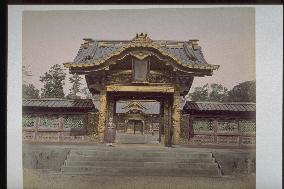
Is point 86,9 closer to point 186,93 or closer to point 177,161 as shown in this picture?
point 186,93

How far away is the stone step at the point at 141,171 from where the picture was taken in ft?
12.5

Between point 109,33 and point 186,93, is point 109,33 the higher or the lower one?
the higher one

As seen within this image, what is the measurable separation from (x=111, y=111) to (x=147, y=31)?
3.04 ft

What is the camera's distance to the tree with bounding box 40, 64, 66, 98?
3818 mm

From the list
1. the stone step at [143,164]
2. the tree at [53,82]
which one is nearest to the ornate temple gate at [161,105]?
the stone step at [143,164]

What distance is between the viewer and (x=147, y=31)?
382cm

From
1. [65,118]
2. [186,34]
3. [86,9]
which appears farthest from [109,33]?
[65,118]

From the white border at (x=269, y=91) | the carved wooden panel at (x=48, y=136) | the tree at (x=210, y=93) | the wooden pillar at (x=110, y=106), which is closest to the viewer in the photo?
the white border at (x=269, y=91)

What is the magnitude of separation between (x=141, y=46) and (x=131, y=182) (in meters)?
1.39

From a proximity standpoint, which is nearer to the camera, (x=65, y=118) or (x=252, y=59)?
(x=252, y=59)

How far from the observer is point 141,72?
397 centimetres

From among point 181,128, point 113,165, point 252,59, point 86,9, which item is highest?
point 86,9

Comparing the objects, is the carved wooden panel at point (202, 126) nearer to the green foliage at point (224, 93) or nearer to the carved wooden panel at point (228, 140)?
the carved wooden panel at point (228, 140)

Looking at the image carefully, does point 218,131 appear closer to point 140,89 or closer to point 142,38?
point 140,89
